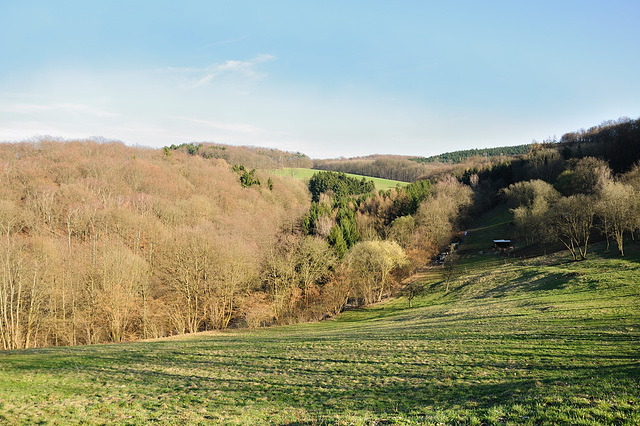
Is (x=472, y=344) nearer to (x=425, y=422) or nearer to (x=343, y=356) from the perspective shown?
(x=343, y=356)

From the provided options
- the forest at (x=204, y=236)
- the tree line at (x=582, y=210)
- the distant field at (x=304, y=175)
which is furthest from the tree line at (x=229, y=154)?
the tree line at (x=582, y=210)

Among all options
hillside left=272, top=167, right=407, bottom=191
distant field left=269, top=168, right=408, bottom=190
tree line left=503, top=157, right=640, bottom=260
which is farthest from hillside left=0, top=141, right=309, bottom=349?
distant field left=269, top=168, right=408, bottom=190

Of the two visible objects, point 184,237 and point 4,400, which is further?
point 184,237

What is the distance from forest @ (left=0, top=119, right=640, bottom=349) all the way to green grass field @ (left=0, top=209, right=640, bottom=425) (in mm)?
23391

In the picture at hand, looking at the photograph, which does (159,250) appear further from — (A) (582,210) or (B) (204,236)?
(A) (582,210)

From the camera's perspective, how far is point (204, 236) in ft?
173

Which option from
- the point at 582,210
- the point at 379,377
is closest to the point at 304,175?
the point at 582,210

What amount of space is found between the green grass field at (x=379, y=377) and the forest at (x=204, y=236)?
76.7ft

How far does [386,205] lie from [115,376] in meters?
94.0

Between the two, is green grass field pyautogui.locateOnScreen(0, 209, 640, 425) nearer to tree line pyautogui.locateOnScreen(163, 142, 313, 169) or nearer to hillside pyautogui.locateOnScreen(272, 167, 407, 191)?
tree line pyautogui.locateOnScreen(163, 142, 313, 169)

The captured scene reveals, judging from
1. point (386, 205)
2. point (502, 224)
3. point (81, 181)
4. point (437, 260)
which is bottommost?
point (437, 260)

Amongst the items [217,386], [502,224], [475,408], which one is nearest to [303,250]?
[217,386]

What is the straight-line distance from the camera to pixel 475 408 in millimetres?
10141

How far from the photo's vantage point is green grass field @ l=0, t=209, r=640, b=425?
33.1 feet
